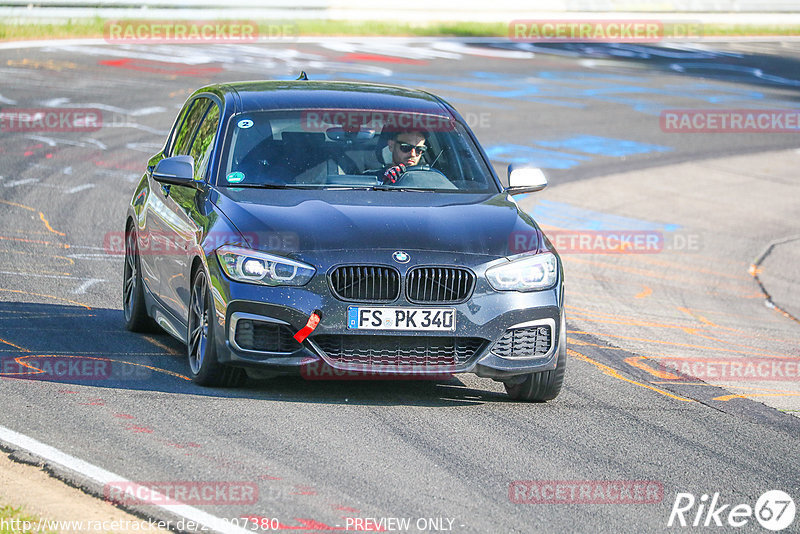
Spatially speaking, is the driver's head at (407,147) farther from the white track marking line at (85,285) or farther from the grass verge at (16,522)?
the grass verge at (16,522)

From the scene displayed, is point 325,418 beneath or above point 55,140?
above

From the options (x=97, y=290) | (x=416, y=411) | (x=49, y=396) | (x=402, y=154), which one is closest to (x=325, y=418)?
(x=416, y=411)

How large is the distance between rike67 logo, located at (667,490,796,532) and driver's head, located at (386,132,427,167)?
3373 millimetres

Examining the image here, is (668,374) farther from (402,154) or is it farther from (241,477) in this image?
(241,477)

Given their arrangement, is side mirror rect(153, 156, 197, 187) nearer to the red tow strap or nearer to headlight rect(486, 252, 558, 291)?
the red tow strap

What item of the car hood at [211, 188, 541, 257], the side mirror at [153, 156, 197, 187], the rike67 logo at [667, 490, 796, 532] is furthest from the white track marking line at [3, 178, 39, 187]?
the rike67 logo at [667, 490, 796, 532]

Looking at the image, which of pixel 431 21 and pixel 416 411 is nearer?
pixel 416 411

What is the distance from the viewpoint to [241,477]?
620cm

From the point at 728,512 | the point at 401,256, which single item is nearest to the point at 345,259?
the point at 401,256

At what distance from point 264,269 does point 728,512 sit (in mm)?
2823

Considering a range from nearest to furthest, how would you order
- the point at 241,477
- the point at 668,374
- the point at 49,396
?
the point at 241,477 → the point at 49,396 → the point at 668,374

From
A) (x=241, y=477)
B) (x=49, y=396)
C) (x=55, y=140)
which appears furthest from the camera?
(x=55, y=140)

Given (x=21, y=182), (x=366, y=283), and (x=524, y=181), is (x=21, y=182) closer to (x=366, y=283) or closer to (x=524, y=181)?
(x=524, y=181)

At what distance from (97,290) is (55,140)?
935 cm
